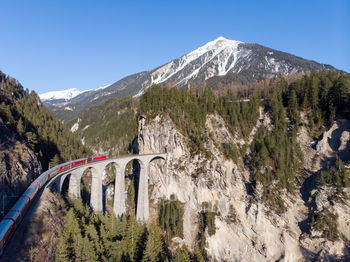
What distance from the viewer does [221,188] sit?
4947cm

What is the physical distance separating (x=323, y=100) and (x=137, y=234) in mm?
58348

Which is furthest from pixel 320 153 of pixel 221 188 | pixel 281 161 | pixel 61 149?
pixel 61 149

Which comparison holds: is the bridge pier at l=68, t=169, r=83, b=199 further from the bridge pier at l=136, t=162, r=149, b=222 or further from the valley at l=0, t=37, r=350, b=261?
the bridge pier at l=136, t=162, r=149, b=222

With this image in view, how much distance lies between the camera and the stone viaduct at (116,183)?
39.2m

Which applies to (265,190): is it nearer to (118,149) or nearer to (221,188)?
(221,188)

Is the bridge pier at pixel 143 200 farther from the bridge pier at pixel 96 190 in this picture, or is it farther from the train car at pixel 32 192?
the train car at pixel 32 192

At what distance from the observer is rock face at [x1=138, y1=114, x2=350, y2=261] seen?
3947 centimetres

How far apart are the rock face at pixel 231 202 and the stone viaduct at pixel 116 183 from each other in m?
4.23

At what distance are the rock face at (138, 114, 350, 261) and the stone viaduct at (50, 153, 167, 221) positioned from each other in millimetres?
4235

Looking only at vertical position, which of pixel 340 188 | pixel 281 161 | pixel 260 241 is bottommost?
pixel 260 241

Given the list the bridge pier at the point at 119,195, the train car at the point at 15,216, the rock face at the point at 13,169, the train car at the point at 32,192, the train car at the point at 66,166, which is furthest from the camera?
the bridge pier at the point at 119,195

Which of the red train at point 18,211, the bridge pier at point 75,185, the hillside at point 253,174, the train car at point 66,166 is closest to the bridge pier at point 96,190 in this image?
the bridge pier at point 75,185

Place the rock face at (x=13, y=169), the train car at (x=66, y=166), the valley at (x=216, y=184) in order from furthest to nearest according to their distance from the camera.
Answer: the train car at (x=66, y=166) < the valley at (x=216, y=184) < the rock face at (x=13, y=169)

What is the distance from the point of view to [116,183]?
46625 millimetres
